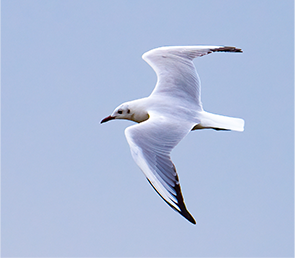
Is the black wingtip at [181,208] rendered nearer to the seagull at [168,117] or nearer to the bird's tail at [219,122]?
the seagull at [168,117]

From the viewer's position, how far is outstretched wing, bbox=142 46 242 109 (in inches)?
235

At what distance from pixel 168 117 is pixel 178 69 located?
121 cm

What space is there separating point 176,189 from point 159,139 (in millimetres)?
647

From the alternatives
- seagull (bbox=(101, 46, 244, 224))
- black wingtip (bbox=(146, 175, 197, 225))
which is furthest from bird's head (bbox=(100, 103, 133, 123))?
black wingtip (bbox=(146, 175, 197, 225))

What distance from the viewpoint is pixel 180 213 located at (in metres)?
4.00

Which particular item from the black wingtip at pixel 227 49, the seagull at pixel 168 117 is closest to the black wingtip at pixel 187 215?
the seagull at pixel 168 117

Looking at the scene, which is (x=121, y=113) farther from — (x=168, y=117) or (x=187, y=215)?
(x=187, y=215)

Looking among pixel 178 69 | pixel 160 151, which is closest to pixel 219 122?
pixel 178 69

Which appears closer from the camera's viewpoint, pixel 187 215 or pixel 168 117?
pixel 187 215

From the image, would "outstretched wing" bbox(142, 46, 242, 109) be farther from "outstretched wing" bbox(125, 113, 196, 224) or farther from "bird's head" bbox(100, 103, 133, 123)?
"outstretched wing" bbox(125, 113, 196, 224)

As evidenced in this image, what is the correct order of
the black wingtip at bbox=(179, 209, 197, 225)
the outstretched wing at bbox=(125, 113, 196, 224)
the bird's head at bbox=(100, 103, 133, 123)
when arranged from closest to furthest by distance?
1. the black wingtip at bbox=(179, 209, 197, 225)
2. the outstretched wing at bbox=(125, 113, 196, 224)
3. the bird's head at bbox=(100, 103, 133, 123)

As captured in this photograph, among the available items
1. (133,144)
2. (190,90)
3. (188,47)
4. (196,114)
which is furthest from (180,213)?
(188,47)

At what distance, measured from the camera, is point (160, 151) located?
451 centimetres

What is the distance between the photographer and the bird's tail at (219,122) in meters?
5.46
